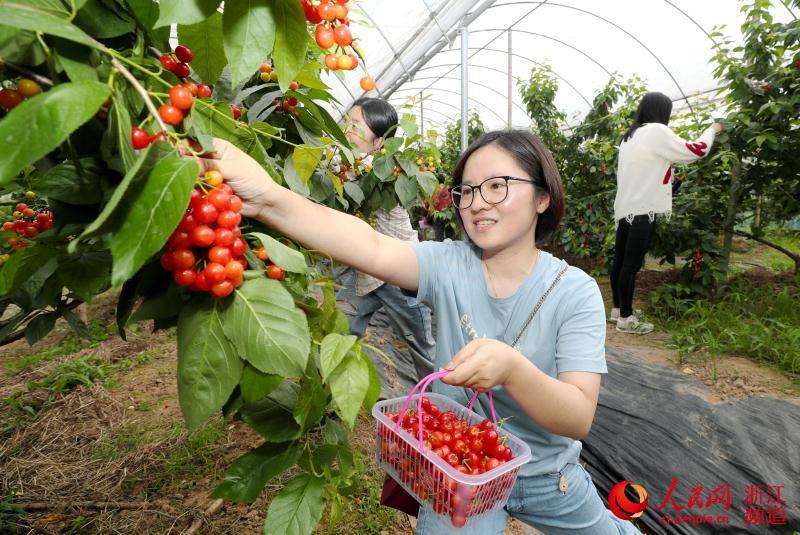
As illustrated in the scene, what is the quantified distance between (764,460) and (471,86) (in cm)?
977

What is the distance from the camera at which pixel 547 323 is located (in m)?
1.30

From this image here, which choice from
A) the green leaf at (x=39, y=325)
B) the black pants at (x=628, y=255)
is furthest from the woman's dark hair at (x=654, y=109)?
the green leaf at (x=39, y=325)

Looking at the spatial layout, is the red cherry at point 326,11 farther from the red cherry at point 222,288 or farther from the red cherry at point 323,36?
the red cherry at point 222,288

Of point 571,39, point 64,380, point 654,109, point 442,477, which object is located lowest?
point 64,380

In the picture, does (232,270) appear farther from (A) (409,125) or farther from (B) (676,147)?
(B) (676,147)

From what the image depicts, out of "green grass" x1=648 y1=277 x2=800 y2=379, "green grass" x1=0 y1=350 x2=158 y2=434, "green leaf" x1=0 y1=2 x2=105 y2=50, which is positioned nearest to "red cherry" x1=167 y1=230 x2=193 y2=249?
"green leaf" x1=0 y1=2 x2=105 y2=50

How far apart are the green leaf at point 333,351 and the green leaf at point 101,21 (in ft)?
1.53

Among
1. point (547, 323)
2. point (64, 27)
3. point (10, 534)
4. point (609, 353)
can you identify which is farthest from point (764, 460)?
point (10, 534)

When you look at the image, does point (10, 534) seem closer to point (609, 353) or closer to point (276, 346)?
point (276, 346)

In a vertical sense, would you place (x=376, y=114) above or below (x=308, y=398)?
above

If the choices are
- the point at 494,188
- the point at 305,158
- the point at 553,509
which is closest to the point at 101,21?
the point at 305,158

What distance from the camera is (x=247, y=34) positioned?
518 mm

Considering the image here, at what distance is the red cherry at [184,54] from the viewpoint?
0.62m

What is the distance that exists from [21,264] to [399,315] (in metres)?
2.51
